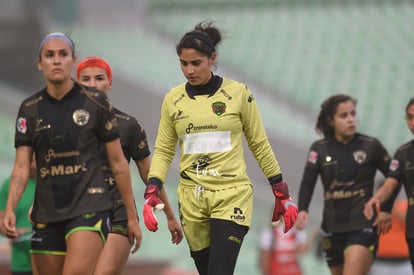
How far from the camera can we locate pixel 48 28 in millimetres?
24281

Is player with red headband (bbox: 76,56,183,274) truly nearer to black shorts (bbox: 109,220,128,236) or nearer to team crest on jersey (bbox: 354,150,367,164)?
black shorts (bbox: 109,220,128,236)

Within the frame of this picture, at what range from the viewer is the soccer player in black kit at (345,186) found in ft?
36.1

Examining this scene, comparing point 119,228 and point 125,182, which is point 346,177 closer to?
point 119,228

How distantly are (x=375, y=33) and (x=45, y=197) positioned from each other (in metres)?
19.6

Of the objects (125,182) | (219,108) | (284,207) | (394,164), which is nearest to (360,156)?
(394,164)

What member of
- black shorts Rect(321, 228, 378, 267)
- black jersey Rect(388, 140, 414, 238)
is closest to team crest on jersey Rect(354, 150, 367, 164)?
black jersey Rect(388, 140, 414, 238)

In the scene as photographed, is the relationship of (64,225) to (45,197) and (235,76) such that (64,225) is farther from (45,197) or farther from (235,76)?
(235,76)

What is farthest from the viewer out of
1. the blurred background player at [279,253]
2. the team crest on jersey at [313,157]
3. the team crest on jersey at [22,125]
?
the blurred background player at [279,253]

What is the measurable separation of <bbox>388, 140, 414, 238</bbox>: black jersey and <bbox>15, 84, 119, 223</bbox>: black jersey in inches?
151

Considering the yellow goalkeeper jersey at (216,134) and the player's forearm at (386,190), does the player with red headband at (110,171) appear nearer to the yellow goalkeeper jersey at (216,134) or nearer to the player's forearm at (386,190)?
the yellow goalkeeper jersey at (216,134)

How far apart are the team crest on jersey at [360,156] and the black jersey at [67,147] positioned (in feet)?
13.1

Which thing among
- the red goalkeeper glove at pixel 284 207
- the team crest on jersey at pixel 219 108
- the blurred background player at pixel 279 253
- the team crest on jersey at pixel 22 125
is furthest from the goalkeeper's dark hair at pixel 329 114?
the team crest on jersey at pixel 22 125

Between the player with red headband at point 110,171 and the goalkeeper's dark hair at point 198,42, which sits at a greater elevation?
the goalkeeper's dark hair at point 198,42

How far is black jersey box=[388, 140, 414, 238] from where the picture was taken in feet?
34.5
